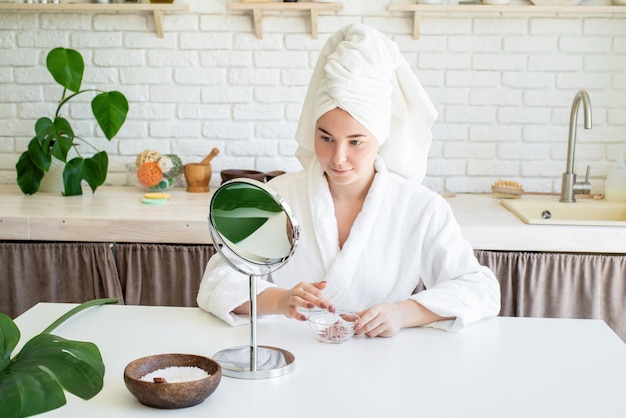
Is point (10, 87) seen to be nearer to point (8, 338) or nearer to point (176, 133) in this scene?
point (176, 133)

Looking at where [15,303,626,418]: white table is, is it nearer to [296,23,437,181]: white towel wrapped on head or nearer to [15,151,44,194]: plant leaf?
[296,23,437,181]: white towel wrapped on head

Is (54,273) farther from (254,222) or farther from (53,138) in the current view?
(254,222)

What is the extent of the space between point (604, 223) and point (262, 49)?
1661mm

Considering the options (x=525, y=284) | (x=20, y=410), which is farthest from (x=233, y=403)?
(x=525, y=284)

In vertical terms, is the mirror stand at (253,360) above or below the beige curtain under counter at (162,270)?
above

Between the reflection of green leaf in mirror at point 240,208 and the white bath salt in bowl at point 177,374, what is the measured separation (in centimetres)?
25

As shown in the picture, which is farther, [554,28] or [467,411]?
[554,28]

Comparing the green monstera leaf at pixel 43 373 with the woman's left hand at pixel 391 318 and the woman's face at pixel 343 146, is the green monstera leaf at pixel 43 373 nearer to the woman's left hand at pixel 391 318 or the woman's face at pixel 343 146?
the woman's left hand at pixel 391 318

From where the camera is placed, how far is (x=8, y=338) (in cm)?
127

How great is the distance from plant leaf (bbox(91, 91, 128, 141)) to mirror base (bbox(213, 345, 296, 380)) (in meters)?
1.99

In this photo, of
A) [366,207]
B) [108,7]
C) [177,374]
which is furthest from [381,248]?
[108,7]

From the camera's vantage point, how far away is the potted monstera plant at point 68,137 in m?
3.31

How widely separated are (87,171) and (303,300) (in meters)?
1.95

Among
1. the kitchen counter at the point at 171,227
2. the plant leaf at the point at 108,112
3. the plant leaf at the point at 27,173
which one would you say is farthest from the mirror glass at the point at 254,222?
the plant leaf at the point at 27,173
